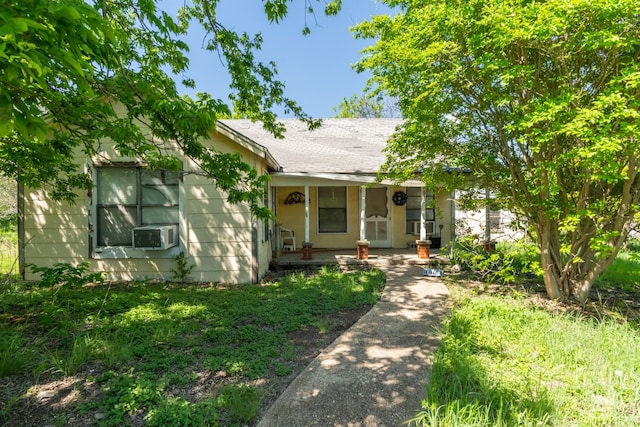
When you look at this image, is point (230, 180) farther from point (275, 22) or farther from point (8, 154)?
point (8, 154)

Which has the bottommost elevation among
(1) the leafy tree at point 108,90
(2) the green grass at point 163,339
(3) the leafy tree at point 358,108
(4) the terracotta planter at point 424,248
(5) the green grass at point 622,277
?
(2) the green grass at point 163,339

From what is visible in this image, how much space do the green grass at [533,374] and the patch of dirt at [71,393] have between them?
4.51 feet

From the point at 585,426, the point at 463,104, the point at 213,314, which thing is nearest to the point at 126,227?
the point at 213,314

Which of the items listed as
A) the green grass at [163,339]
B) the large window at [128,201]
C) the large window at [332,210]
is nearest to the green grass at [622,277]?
the green grass at [163,339]

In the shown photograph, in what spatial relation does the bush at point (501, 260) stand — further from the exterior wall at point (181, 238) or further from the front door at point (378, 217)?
the exterior wall at point (181, 238)

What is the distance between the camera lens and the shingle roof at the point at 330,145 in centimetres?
859

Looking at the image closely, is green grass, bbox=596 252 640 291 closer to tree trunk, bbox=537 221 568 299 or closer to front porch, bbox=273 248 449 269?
tree trunk, bbox=537 221 568 299

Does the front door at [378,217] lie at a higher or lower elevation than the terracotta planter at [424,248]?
higher

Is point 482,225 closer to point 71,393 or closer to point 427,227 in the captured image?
point 427,227

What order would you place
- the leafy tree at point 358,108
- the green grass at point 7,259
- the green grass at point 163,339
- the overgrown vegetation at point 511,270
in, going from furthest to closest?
the leafy tree at point 358,108, the green grass at point 7,259, the overgrown vegetation at point 511,270, the green grass at point 163,339

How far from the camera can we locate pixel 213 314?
478cm

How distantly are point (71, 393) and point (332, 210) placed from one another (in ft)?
26.5

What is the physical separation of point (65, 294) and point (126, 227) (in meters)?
1.63

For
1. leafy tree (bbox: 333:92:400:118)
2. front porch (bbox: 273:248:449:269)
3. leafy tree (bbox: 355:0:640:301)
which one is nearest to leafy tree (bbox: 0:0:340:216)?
leafy tree (bbox: 355:0:640:301)
